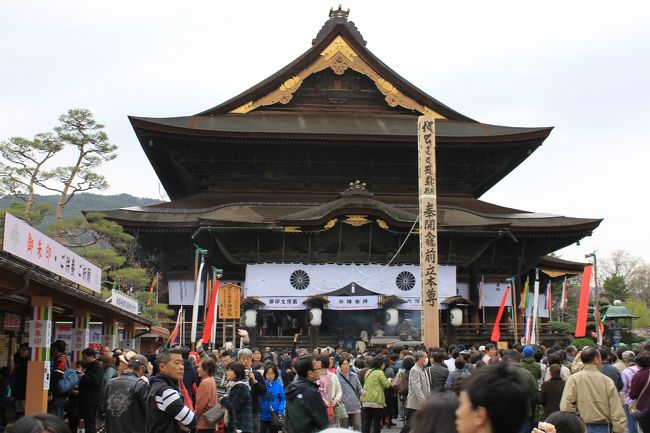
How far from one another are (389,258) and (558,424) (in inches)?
894

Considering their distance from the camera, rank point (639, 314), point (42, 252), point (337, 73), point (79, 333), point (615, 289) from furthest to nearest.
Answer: point (639, 314), point (615, 289), point (337, 73), point (79, 333), point (42, 252)

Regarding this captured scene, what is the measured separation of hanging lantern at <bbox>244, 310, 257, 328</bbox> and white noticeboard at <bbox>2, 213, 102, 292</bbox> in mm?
12130

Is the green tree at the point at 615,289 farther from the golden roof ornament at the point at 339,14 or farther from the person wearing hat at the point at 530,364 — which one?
the person wearing hat at the point at 530,364

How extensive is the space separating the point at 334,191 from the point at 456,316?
745cm

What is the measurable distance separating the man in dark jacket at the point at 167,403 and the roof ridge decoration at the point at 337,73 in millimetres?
26096

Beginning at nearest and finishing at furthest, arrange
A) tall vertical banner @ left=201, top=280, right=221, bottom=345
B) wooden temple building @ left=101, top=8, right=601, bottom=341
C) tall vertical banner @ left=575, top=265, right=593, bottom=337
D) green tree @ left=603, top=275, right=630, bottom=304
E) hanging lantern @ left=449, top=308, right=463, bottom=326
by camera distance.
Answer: tall vertical banner @ left=575, top=265, right=593, bottom=337 → tall vertical banner @ left=201, top=280, right=221, bottom=345 → hanging lantern @ left=449, top=308, right=463, bottom=326 → wooden temple building @ left=101, top=8, right=601, bottom=341 → green tree @ left=603, top=275, right=630, bottom=304

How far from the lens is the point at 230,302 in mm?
23359

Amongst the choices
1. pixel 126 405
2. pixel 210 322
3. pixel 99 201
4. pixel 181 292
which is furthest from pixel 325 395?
pixel 99 201

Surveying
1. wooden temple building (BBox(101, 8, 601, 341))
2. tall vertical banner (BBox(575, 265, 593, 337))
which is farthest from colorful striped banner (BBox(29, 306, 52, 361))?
wooden temple building (BBox(101, 8, 601, 341))

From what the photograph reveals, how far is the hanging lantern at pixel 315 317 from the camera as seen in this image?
25.8 m

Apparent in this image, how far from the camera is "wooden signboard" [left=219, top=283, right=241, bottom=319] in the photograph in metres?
23.3

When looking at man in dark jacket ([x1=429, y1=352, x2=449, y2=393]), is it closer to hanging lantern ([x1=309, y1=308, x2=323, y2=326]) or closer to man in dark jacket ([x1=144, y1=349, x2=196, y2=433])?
man in dark jacket ([x1=144, y1=349, x2=196, y2=433])

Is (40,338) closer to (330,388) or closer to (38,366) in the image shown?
(38,366)

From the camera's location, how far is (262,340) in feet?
86.6
